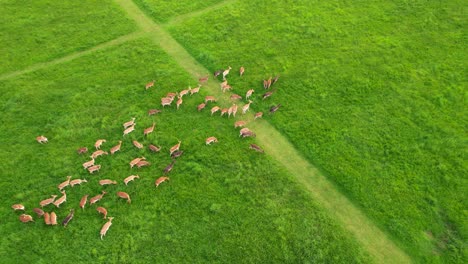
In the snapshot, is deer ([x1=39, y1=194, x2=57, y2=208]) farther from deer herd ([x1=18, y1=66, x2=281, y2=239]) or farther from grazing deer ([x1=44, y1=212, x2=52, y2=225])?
grazing deer ([x1=44, y1=212, x2=52, y2=225])

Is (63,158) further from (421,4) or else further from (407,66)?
(421,4)

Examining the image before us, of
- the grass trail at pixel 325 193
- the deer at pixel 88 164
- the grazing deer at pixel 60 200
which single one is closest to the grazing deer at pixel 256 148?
the grass trail at pixel 325 193

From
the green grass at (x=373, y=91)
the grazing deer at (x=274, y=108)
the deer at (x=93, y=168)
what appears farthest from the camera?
the grazing deer at (x=274, y=108)

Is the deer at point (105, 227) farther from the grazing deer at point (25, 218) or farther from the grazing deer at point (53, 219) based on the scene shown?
the grazing deer at point (25, 218)

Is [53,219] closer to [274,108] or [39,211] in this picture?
[39,211]

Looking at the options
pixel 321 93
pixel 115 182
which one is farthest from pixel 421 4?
pixel 115 182

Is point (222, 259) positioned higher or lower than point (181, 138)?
lower

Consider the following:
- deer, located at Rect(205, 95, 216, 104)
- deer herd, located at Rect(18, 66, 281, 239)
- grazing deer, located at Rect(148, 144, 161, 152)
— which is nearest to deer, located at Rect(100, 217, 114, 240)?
deer herd, located at Rect(18, 66, 281, 239)
